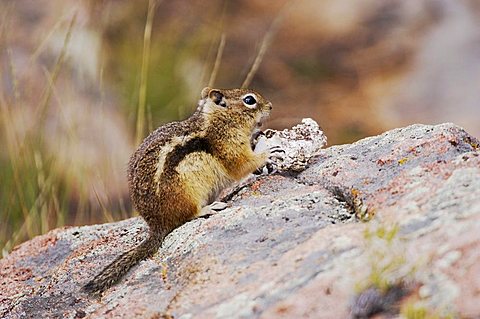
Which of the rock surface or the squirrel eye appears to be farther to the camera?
the squirrel eye

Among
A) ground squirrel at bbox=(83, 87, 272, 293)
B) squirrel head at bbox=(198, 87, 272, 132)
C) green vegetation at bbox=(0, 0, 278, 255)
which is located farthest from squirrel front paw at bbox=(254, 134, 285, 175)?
green vegetation at bbox=(0, 0, 278, 255)

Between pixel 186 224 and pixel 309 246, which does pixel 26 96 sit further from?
pixel 309 246

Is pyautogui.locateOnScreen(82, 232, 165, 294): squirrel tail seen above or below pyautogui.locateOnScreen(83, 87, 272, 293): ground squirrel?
below

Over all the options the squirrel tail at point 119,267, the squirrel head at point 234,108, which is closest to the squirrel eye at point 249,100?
the squirrel head at point 234,108

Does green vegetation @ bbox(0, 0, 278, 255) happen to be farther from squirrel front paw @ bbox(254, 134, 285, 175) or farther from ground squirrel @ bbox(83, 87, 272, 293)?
squirrel front paw @ bbox(254, 134, 285, 175)

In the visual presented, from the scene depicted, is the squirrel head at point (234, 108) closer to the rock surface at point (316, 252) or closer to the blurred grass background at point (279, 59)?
the rock surface at point (316, 252)

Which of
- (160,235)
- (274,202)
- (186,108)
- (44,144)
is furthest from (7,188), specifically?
(274,202)
